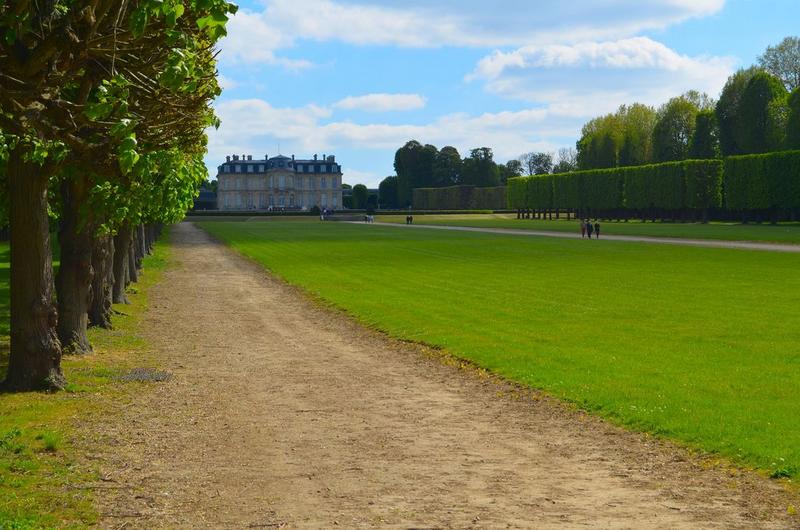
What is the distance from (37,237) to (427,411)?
5.47 metres

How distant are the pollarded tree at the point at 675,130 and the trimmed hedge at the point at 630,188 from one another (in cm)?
1242

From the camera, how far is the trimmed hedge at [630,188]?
93.1 meters

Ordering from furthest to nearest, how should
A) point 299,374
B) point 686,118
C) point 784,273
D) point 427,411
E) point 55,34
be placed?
point 686,118, point 784,273, point 299,374, point 427,411, point 55,34

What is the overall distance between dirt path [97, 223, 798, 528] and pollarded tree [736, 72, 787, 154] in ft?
296

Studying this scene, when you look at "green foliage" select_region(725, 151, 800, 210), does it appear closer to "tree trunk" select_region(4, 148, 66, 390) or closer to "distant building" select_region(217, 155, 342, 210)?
"tree trunk" select_region(4, 148, 66, 390)

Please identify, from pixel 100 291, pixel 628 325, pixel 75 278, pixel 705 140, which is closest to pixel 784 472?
pixel 628 325

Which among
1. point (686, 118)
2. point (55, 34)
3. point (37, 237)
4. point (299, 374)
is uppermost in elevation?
point (686, 118)

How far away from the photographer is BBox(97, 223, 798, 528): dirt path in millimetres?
7566

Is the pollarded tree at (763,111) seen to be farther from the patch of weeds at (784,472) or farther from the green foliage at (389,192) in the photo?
the green foliage at (389,192)

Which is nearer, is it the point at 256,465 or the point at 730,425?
the point at 256,465

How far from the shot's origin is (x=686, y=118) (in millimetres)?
119375

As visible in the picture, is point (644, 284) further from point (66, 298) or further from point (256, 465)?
point (256, 465)

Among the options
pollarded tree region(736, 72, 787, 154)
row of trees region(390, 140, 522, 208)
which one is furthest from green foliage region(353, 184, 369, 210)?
pollarded tree region(736, 72, 787, 154)

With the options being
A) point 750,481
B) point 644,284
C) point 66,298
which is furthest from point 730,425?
point 644,284
